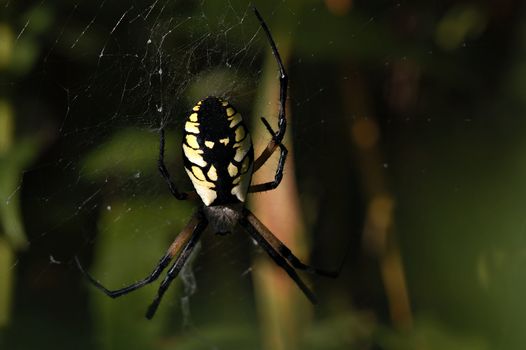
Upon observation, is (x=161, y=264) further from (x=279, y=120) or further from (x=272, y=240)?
(x=279, y=120)

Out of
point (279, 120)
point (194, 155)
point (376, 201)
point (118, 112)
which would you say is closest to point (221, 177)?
point (194, 155)

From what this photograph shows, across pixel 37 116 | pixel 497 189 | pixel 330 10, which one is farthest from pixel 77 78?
pixel 497 189

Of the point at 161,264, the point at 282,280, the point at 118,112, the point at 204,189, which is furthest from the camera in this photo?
the point at 282,280

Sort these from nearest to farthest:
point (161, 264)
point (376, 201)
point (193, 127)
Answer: point (193, 127) → point (161, 264) → point (376, 201)

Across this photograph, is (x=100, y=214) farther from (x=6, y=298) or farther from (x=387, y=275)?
(x=387, y=275)

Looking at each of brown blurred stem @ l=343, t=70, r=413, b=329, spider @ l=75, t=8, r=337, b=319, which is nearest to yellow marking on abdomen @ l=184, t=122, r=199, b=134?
spider @ l=75, t=8, r=337, b=319

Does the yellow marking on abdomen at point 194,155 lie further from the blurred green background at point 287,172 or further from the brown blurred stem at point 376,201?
the brown blurred stem at point 376,201

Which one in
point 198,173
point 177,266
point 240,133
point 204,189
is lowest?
point 177,266
